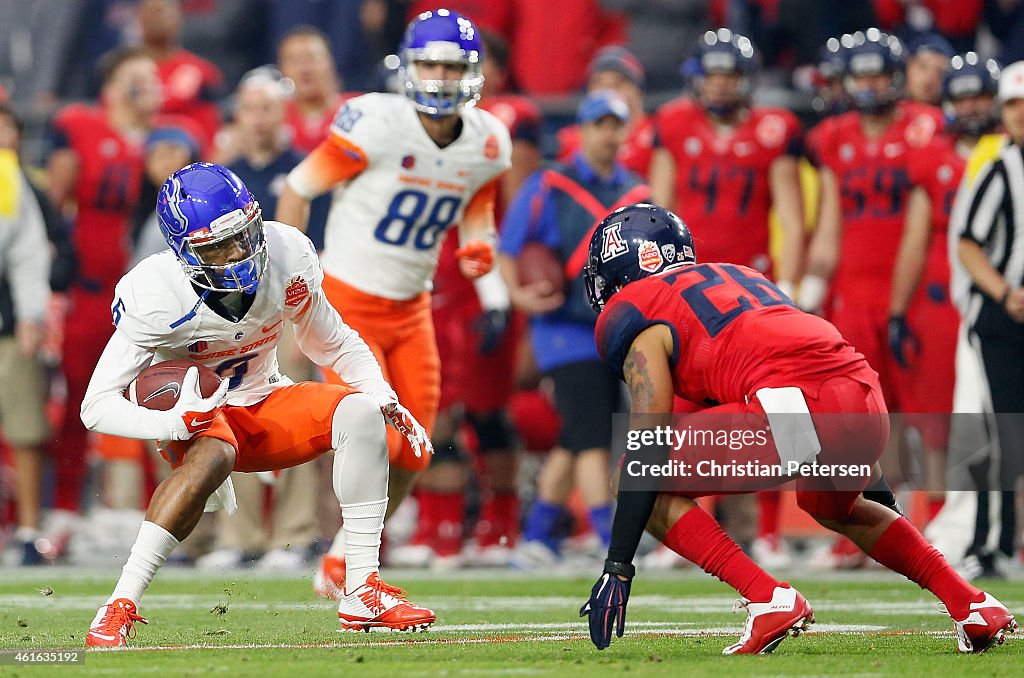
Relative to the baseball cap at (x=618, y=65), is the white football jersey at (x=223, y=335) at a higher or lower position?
lower

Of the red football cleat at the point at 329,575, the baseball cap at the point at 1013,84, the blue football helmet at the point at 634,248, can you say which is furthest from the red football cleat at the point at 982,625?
the baseball cap at the point at 1013,84

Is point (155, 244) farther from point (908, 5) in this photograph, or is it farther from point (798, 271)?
point (908, 5)

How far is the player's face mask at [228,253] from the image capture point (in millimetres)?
5430

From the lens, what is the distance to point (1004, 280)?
8.21 metres

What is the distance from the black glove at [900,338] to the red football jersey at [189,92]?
4703mm

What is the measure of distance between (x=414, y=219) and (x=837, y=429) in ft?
9.42

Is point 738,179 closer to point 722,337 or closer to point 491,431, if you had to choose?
point 491,431

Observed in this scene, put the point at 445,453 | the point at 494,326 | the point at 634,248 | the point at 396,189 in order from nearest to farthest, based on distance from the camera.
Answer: the point at 634,248, the point at 396,189, the point at 494,326, the point at 445,453

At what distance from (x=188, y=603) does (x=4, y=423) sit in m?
3.26

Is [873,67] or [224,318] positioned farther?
[873,67]

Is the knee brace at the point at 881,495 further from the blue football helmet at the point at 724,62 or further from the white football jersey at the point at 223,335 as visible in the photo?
the blue football helmet at the point at 724,62

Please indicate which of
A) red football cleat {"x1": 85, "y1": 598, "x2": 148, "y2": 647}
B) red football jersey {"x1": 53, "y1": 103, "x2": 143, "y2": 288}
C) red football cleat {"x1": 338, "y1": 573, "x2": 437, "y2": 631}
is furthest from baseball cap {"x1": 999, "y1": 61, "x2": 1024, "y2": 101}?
red football jersey {"x1": 53, "y1": 103, "x2": 143, "y2": 288}

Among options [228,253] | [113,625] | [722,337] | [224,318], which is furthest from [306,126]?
[722,337]

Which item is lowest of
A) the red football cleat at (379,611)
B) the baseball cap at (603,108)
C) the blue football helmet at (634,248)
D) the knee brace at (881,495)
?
the red football cleat at (379,611)
